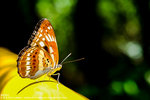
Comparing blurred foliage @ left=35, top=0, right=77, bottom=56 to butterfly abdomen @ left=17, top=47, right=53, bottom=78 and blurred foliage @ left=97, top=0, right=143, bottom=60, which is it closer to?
blurred foliage @ left=97, top=0, right=143, bottom=60

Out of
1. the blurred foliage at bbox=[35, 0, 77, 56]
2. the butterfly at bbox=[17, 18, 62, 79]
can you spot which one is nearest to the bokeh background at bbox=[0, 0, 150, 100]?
the blurred foliage at bbox=[35, 0, 77, 56]

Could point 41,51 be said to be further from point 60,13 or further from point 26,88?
point 60,13

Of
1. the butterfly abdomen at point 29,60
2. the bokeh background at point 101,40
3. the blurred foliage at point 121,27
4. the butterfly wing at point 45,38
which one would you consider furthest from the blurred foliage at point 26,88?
the blurred foliage at point 121,27

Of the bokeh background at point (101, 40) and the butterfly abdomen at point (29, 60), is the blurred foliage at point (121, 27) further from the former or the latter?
the butterfly abdomen at point (29, 60)

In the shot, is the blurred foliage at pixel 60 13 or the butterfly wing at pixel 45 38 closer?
the butterfly wing at pixel 45 38

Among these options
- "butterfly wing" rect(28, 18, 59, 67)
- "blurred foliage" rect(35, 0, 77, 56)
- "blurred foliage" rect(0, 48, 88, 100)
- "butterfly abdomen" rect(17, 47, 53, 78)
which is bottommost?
"blurred foliage" rect(0, 48, 88, 100)

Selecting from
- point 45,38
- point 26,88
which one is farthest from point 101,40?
point 26,88

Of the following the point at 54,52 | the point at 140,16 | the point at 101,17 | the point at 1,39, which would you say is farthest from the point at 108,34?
the point at 1,39
